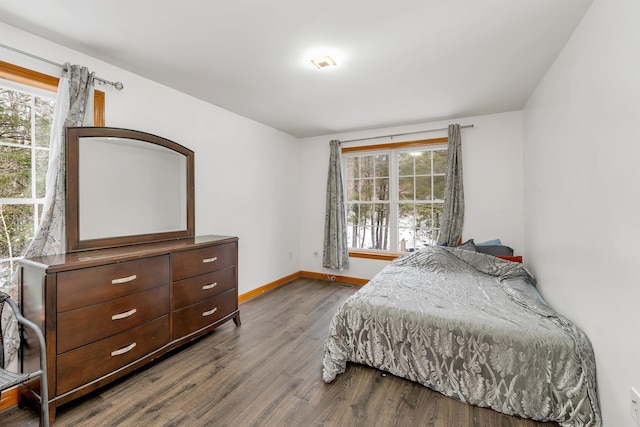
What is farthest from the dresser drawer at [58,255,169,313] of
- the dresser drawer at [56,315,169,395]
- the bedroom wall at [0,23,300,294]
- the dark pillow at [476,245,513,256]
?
the dark pillow at [476,245,513,256]

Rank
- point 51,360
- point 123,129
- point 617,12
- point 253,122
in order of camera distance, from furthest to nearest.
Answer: point 253,122
point 123,129
point 51,360
point 617,12


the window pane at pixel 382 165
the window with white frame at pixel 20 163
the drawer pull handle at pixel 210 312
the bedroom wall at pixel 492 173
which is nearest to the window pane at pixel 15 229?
the window with white frame at pixel 20 163

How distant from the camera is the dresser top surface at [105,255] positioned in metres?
1.65

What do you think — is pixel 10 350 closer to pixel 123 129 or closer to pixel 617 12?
pixel 123 129

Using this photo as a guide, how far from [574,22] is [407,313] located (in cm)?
223

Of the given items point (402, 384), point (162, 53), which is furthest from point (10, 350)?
point (402, 384)

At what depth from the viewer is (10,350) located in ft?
5.83

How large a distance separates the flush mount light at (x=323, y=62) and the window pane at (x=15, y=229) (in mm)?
2369

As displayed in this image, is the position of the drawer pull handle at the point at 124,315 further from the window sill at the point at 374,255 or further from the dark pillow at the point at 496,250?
the dark pillow at the point at 496,250

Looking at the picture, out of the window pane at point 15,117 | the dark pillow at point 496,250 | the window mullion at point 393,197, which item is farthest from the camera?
the window mullion at point 393,197

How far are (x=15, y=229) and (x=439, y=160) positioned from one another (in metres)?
4.46

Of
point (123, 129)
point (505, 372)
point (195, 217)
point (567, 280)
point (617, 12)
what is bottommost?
point (505, 372)

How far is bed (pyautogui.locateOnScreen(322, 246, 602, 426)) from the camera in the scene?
160cm

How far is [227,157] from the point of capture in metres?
3.49
